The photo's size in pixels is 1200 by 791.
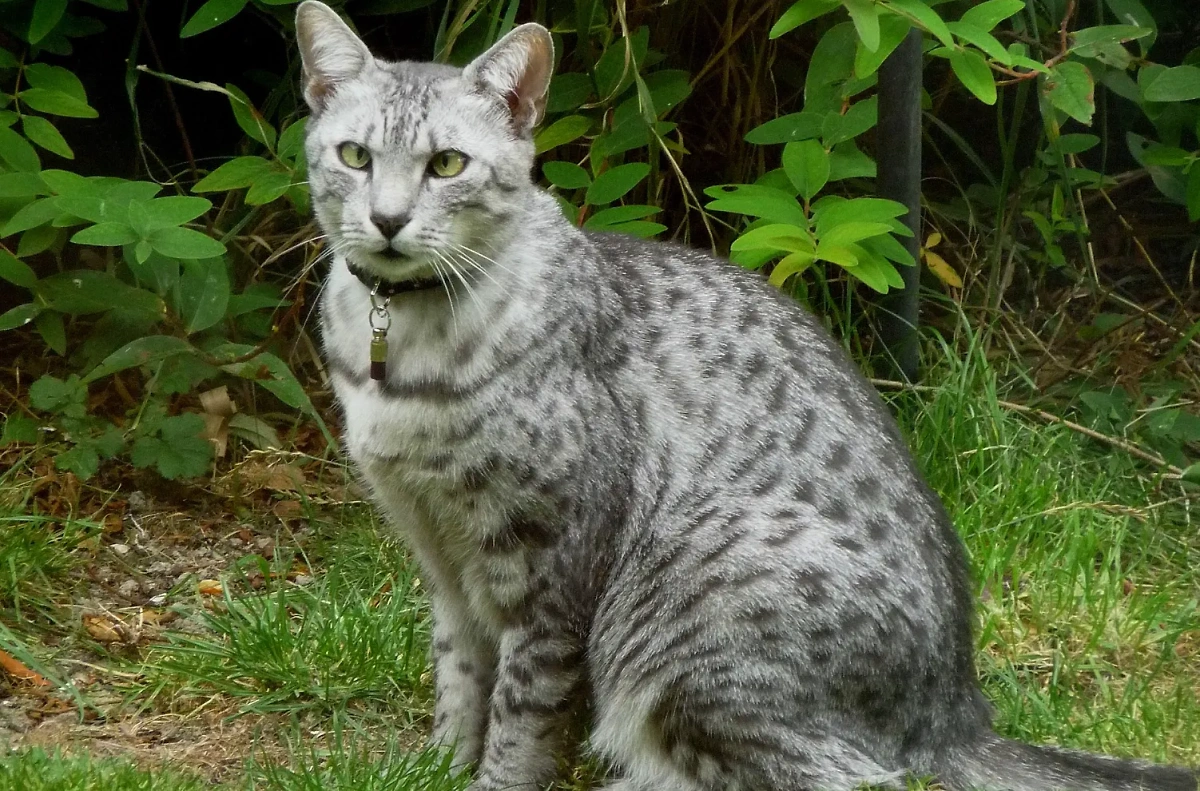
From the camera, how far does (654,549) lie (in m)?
3.18

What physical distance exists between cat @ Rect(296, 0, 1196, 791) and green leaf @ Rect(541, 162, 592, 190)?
0.85m

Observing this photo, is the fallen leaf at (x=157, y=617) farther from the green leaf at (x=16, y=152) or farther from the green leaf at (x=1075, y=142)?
the green leaf at (x=1075, y=142)

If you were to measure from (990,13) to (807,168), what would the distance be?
654 millimetres

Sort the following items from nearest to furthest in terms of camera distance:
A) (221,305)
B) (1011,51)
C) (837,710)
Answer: (837,710) → (1011,51) → (221,305)

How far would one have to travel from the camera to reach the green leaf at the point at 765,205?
3723 millimetres

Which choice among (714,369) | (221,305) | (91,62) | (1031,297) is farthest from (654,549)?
(91,62)

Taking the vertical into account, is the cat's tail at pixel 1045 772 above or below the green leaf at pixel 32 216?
below

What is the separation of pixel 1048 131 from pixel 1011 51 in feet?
1.60

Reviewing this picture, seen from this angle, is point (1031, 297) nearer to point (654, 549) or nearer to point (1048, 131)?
point (1048, 131)

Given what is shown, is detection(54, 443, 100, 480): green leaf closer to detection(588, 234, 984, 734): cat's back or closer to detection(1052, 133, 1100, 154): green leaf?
detection(588, 234, 984, 734): cat's back

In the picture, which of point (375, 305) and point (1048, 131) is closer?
point (375, 305)

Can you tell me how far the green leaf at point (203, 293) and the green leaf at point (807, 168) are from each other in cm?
183

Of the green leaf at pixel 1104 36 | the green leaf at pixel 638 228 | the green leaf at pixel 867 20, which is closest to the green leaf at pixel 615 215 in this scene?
the green leaf at pixel 638 228

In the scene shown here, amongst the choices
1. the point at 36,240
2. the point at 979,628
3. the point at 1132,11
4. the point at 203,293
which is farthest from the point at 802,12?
the point at 36,240
